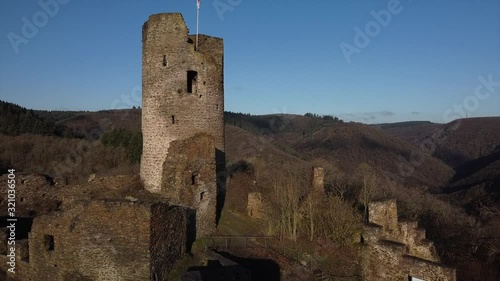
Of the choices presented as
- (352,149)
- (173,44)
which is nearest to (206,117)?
(173,44)

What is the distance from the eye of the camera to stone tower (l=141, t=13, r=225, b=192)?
1644 centimetres

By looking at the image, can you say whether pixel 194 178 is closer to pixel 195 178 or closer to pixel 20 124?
pixel 195 178

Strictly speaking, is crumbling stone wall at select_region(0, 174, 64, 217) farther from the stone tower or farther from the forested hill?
the forested hill

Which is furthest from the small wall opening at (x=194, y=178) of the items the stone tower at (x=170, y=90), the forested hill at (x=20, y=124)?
the forested hill at (x=20, y=124)

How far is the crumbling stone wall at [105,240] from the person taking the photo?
11.0 m

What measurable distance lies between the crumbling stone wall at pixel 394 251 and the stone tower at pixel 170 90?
777cm

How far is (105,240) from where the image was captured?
1116cm

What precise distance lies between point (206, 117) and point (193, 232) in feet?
16.3

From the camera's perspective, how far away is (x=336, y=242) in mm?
18141

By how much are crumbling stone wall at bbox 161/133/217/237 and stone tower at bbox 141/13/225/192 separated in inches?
29.1

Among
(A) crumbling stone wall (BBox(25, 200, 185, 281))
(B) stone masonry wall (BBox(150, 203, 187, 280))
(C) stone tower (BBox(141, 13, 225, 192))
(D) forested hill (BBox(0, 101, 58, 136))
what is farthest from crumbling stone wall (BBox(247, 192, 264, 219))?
(D) forested hill (BBox(0, 101, 58, 136))

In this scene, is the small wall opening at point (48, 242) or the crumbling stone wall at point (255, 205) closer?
the small wall opening at point (48, 242)

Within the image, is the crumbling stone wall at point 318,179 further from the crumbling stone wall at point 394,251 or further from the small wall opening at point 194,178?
the small wall opening at point 194,178

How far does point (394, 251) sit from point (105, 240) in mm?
9323
